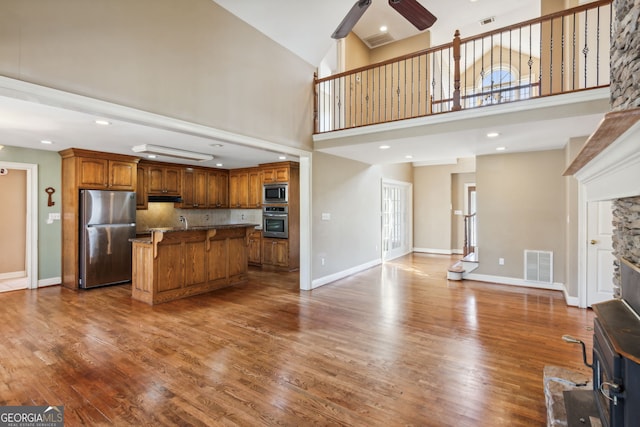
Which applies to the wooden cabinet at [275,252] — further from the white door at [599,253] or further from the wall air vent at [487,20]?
the wall air vent at [487,20]

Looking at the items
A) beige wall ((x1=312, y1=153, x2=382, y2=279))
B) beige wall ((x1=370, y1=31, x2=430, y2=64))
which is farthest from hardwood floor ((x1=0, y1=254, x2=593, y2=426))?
beige wall ((x1=370, y1=31, x2=430, y2=64))

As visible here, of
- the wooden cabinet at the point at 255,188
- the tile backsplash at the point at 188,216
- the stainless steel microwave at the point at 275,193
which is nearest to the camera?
the tile backsplash at the point at 188,216

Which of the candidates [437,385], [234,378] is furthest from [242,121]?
[437,385]

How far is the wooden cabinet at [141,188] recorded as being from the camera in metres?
6.22

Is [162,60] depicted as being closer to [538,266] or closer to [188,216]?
[188,216]

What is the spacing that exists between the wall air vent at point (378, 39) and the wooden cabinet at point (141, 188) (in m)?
5.81

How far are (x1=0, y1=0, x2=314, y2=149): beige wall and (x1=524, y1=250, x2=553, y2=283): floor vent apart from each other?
14.8 ft

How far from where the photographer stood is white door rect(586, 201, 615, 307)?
13.5 feet

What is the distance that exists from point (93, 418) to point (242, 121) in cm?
340

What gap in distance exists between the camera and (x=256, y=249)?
7207 millimetres

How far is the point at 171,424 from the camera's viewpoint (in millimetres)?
1972

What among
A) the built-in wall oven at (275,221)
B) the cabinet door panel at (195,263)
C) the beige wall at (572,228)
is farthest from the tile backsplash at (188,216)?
the beige wall at (572,228)

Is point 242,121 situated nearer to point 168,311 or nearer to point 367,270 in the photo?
point 168,311

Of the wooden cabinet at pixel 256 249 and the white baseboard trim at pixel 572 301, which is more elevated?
the wooden cabinet at pixel 256 249
